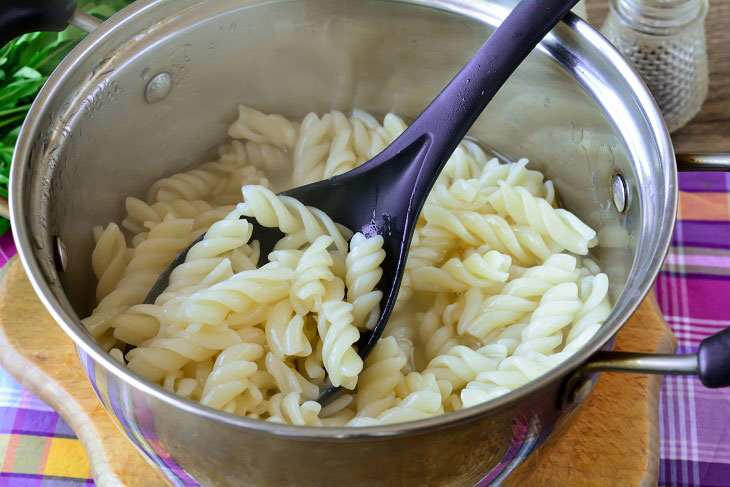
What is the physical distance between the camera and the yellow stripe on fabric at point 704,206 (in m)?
2.21

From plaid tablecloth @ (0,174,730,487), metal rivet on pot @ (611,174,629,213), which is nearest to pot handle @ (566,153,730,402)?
metal rivet on pot @ (611,174,629,213)

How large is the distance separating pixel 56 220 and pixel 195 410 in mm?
674

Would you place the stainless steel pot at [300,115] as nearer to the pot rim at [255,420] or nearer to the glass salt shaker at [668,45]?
the pot rim at [255,420]

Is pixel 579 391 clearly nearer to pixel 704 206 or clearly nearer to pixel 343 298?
pixel 343 298

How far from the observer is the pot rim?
44.8 inches

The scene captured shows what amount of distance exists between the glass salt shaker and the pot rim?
2.05ft

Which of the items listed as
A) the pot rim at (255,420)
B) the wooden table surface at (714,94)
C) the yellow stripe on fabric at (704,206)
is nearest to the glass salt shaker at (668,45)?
the wooden table surface at (714,94)

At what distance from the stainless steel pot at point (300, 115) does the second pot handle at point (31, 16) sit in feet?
0.22

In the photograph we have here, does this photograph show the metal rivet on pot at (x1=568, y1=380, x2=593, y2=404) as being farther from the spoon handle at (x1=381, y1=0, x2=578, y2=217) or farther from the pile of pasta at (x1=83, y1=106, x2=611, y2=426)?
the spoon handle at (x1=381, y1=0, x2=578, y2=217)

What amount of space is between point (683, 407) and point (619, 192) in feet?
1.73

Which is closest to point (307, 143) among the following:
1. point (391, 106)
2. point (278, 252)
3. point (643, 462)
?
point (391, 106)

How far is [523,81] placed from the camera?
1918 millimetres

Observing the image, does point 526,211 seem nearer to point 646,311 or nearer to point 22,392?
point 646,311

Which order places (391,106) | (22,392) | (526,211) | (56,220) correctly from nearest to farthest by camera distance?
(56,220) < (526,211) < (22,392) < (391,106)
